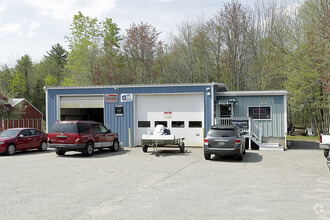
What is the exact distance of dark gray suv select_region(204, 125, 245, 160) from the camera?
13492mm

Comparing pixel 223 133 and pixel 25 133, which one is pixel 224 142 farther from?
pixel 25 133

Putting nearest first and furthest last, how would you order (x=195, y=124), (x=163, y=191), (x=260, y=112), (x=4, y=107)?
(x=163, y=191)
(x=195, y=124)
(x=260, y=112)
(x=4, y=107)

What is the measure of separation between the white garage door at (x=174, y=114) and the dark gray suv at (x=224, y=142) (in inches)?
243

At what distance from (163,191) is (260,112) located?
14297 millimetres

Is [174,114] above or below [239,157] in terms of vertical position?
above

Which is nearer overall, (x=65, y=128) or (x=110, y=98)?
(x=65, y=128)

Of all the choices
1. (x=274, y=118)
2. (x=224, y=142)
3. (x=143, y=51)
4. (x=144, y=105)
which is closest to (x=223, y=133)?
(x=224, y=142)

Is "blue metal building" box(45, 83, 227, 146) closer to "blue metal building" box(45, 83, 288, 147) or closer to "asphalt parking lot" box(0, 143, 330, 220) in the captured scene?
"blue metal building" box(45, 83, 288, 147)

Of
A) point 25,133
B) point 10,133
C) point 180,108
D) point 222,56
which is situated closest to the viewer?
point 10,133

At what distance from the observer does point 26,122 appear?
3991 centimetres

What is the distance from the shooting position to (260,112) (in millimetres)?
20578

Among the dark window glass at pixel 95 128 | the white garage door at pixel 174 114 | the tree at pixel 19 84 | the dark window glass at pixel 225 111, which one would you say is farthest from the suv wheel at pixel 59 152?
the tree at pixel 19 84

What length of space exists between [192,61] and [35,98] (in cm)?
3470

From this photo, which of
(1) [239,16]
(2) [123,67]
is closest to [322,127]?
(1) [239,16]
